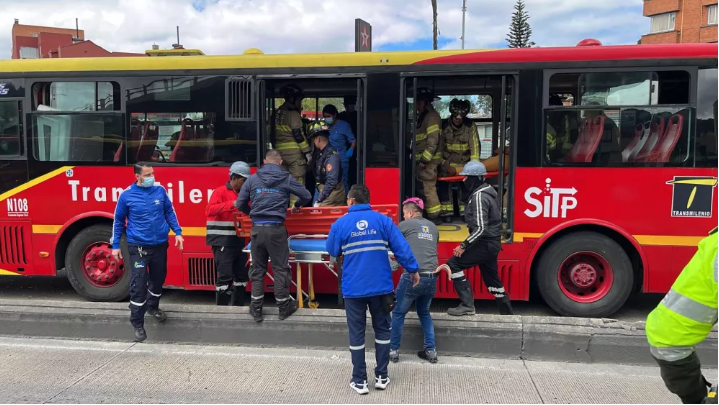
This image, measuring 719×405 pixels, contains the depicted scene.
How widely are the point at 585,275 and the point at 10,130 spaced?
6788 millimetres

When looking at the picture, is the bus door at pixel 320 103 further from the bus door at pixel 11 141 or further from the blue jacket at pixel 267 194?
the bus door at pixel 11 141

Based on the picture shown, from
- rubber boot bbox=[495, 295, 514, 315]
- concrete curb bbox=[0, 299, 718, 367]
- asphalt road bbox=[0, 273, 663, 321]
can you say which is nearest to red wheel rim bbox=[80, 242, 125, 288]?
asphalt road bbox=[0, 273, 663, 321]

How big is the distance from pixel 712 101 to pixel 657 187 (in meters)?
0.99

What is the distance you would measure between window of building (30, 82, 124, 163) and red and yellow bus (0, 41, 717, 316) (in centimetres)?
2

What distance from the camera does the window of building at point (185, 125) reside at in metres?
5.95

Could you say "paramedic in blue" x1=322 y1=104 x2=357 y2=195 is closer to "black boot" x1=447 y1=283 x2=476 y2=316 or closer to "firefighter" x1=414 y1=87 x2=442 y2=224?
"firefighter" x1=414 y1=87 x2=442 y2=224

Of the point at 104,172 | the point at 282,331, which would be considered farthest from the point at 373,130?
the point at 104,172

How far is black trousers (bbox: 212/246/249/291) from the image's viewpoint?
5676 millimetres

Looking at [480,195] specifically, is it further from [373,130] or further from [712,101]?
[712,101]

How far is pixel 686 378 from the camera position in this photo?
2.49 m

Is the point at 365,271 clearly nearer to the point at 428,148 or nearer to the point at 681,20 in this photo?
the point at 428,148

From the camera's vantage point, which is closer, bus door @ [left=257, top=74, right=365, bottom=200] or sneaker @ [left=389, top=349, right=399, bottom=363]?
sneaker @ [left=389, top=349, right=399, bottom=363]

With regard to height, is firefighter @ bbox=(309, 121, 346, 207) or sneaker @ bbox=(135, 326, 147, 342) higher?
firefighter @ bbox=(309, 121, 346, 207)

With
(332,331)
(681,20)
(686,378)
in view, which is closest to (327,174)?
(332,331)
